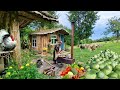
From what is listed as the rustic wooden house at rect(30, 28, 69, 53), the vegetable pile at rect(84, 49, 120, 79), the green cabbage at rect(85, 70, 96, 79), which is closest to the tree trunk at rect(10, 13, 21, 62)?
the rustic wooden house at rect(30, 28, 69, 53)

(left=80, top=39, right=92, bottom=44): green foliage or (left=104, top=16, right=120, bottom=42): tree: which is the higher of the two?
(left=104, top=16, right=120, bottom=42): tree

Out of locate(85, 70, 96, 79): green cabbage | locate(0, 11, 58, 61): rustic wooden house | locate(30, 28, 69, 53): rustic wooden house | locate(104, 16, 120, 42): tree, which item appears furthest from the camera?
locate(30, 28, 69, 53): rustic wooden house

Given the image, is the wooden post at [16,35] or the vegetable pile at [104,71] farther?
the wooden post at [16,35]

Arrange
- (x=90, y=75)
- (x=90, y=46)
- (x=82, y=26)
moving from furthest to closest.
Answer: (x=90, y=46) → (x=82, y=26) → (x=90, y=75)

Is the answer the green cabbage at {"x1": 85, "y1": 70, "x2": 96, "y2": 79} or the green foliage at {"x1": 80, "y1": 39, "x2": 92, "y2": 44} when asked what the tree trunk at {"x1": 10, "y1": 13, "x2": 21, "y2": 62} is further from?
the green cabbage at {"x1": 85, "y1": 70, "x2": 96, "y2": 79}

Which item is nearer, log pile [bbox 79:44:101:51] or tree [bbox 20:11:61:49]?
log pile [bbox 79:44:101:51]

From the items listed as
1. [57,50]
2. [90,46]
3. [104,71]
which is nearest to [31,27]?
[57,50]

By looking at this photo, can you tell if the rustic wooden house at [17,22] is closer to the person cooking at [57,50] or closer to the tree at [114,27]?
the person cooking at [57,50]

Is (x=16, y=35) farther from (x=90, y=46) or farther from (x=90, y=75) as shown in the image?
(x=90, y=75)

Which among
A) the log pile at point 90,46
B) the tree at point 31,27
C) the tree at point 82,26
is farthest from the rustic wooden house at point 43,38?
the tree at point 82,26

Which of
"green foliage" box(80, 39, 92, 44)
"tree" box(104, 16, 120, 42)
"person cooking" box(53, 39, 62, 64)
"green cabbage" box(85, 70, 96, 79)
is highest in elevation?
"tree" box(104, 16, 120, 42)

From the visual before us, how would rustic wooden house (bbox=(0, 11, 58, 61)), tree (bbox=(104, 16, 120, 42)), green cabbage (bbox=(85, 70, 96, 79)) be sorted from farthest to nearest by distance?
1. rustic wooden house (bbox=(0, 11, 58, 61))
2. tree (bbox=(104, 16, 120, 42))
3. green cabbage (bbox=(85, 70, 96, 79))
